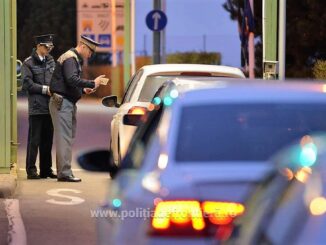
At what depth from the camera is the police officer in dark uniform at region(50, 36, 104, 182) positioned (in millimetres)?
11297

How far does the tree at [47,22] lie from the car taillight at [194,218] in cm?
1347

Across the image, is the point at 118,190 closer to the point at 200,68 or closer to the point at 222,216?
the point at 222,216

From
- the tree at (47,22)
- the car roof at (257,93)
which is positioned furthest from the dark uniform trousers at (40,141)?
the car roof at (257,93)

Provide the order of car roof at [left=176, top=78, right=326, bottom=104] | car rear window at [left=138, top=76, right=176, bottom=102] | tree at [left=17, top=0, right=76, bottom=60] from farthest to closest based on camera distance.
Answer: tree at [left=17, top=0, right=76, bottom=60] < car rear window at [left=138, top=76, right=176, bottom=102] < car roof at [left=176, top=78, right=326, bottom=104]

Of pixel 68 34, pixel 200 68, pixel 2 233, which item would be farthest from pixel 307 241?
pixel 68 34

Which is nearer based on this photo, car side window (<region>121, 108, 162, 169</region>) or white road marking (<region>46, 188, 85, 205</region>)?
car side window (<region>121, 108, 162, 169</region>)

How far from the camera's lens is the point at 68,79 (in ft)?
36.9

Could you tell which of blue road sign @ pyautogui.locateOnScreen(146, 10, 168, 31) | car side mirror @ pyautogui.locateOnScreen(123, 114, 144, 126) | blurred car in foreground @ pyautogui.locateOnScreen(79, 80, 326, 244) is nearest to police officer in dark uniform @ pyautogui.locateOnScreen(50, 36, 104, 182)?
car side mirror @ pyautogui.locateOnScreen(123, 114, 144, 126)

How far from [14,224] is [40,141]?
3.41m

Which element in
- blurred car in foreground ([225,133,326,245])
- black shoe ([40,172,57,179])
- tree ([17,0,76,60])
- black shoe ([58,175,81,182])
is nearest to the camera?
blurred car in foreground ([225,133,326,245])

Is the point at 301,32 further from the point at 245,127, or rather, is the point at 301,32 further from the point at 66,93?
the point at 245,127

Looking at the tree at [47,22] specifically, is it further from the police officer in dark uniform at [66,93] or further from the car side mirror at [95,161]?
the car side mirror at [95,161]

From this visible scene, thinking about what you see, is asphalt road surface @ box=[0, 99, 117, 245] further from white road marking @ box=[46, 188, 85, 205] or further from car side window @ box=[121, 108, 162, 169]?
car side window @ box=[121, 108, 162, 169]

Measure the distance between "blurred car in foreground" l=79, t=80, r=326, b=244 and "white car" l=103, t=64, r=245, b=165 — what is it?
4.47 m
